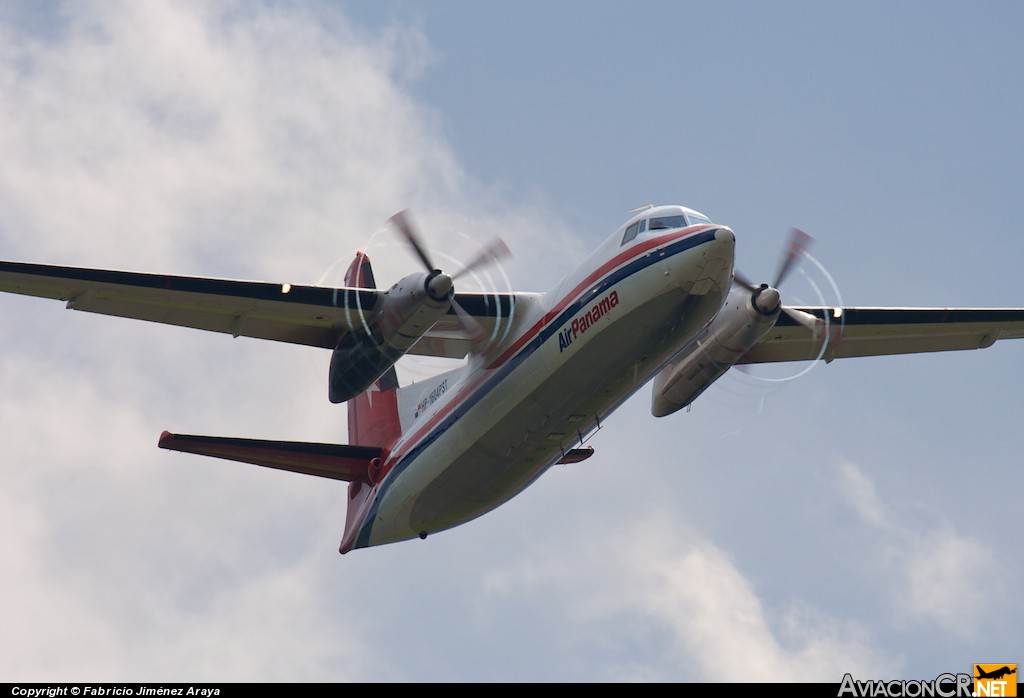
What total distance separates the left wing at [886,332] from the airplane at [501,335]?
5 centimetres

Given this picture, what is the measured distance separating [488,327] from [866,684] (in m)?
9.57

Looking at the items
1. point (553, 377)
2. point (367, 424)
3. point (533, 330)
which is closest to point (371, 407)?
point (367, 424)

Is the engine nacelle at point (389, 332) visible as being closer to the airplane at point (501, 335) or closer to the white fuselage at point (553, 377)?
the airplane at point (501, 335)

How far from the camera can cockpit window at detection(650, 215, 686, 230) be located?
21406 millimetres

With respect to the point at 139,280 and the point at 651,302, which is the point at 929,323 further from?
the point at 139,280

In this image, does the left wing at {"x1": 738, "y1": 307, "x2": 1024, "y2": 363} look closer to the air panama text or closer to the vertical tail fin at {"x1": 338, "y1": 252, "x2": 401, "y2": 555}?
the air panama text

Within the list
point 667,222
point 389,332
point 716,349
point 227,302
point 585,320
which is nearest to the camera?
point 667,222

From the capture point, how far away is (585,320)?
71.4ft

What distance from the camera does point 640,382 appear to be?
22.5 m

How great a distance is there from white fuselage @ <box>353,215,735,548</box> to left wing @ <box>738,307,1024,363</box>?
15.7ft

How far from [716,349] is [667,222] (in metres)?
3.97

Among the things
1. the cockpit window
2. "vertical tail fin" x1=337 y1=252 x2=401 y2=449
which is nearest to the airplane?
the cockpit window

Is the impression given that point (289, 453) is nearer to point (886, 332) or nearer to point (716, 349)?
point (716, 349)

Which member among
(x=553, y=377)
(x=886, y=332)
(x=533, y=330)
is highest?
(x=886, y=332)
